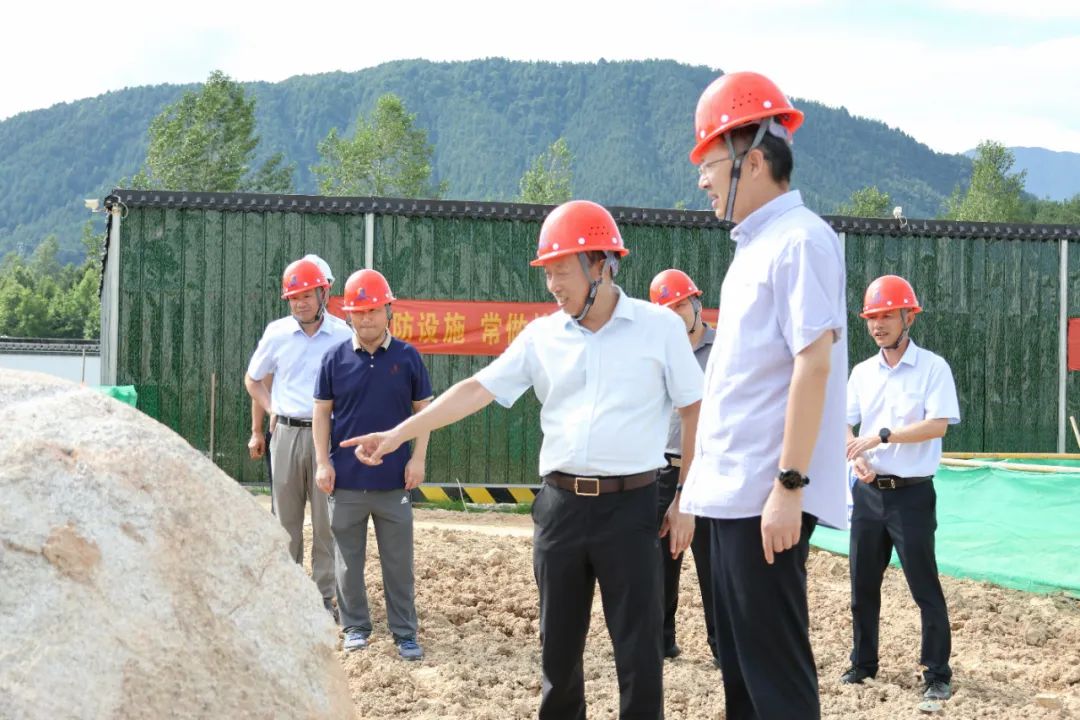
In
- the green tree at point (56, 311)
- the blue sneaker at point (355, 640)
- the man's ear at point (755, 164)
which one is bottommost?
the blue sneaker at point (355, 640)

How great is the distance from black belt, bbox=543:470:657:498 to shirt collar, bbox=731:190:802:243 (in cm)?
107

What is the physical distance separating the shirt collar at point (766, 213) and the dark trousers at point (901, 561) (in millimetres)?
2707

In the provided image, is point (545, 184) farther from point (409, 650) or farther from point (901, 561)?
point (901, 561)

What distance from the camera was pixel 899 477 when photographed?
531 cm

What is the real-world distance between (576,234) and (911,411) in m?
2.31

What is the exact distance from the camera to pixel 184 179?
53.2 m

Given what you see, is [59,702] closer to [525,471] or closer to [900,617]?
[900,617]

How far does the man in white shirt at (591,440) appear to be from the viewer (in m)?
3.77

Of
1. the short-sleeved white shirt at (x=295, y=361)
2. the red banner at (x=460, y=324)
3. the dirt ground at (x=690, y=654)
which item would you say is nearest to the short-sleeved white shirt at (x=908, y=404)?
the dirt ground at (x=690, y=654)

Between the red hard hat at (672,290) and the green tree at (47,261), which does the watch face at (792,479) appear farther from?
the green tree at (47,261)

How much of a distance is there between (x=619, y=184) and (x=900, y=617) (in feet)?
517

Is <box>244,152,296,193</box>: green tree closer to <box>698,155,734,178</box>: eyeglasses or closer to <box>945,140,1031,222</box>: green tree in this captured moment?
<box>945,140,1031,222</box>: green tree

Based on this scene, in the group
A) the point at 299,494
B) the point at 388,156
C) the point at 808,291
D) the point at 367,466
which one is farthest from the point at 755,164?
the point at 388,156

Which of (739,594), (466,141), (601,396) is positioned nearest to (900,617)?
(601,396)
